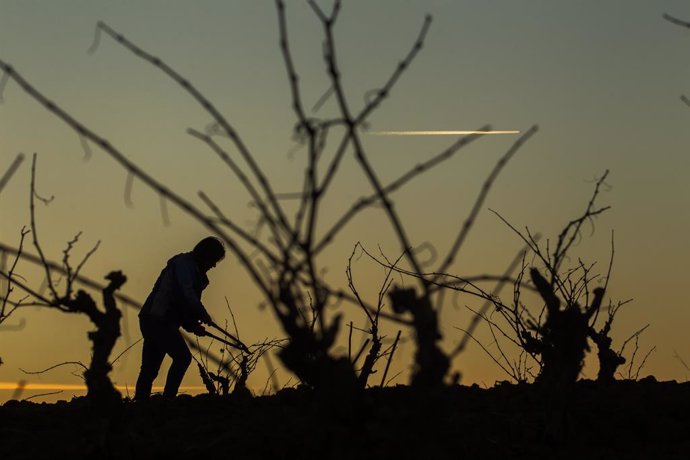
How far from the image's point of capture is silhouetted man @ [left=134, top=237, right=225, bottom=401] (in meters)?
8.79

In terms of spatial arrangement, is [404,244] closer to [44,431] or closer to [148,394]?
[44,431]

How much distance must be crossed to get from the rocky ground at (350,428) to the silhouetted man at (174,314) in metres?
1.30

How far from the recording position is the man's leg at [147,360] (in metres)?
9.01

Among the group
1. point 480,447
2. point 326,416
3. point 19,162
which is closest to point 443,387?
point 326,416

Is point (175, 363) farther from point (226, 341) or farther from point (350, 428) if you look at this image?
point (350, 428)

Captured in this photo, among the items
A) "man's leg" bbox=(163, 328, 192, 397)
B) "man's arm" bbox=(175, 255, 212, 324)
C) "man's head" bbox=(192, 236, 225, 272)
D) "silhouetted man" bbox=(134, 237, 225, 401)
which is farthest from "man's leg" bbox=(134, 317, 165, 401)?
"man's head" bbox=(192, 236, 225, 272)

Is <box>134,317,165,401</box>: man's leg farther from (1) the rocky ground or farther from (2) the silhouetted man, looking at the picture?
(1) the rocky ground

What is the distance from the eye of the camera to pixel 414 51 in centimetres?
323

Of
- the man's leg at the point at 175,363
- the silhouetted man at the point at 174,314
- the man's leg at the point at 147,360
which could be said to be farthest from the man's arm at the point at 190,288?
the man's leg at the point at 147,360

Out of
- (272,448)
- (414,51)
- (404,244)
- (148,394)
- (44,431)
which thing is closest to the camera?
(404,244)

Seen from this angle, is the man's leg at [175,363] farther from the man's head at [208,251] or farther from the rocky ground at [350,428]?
the rocky ground at [350,428]

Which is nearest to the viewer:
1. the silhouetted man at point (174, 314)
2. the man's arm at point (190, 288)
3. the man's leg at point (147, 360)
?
the man's arm at point (190, 288)

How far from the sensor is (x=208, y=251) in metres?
8.84

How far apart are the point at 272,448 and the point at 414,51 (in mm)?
2883
